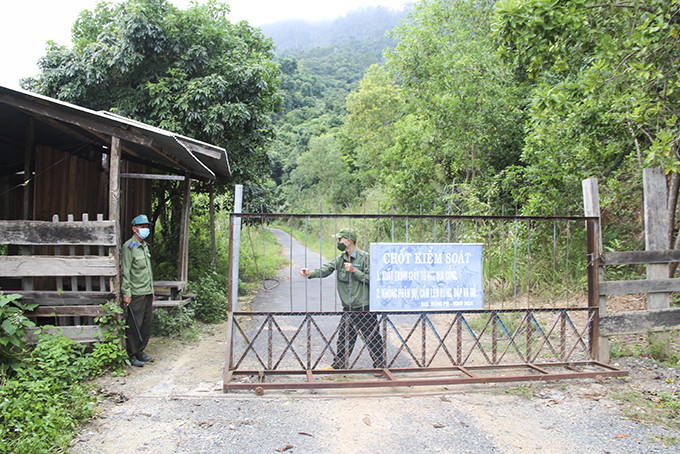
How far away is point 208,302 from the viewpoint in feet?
26.9

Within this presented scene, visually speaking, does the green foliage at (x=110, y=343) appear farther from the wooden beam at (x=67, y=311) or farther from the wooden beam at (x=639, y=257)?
the wooden beam at (x=639, y=257)

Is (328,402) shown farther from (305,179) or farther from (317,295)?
(305,179)

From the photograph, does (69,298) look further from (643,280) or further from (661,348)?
(661,348)

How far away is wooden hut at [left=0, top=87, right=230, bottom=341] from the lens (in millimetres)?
5016

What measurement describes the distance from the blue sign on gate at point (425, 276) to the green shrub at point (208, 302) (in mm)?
4099

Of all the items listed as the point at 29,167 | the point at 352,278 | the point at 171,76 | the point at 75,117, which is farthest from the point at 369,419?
the point at 171,76

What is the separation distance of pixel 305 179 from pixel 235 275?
3570 cm

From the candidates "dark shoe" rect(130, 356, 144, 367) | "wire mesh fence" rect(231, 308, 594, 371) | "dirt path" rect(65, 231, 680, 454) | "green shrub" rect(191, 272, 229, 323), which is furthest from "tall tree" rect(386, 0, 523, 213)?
"dark shoe" rect(130, 356, 144, 367)

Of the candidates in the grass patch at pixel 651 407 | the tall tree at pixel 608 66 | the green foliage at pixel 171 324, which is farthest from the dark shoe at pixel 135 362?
the tall tree at pixel 608 66

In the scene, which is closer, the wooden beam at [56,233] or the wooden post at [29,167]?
the wooden beam at [56,233]

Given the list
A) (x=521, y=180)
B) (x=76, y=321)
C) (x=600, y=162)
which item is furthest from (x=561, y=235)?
(x=76, y=321)

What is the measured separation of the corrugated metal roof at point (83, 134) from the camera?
516cm

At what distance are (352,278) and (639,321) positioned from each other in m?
3.57

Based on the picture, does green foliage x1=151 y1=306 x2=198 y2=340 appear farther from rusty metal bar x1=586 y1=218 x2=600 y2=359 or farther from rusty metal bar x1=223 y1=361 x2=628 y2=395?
rusty metal bar x1=586 y1=218 x2=600 y2=359
